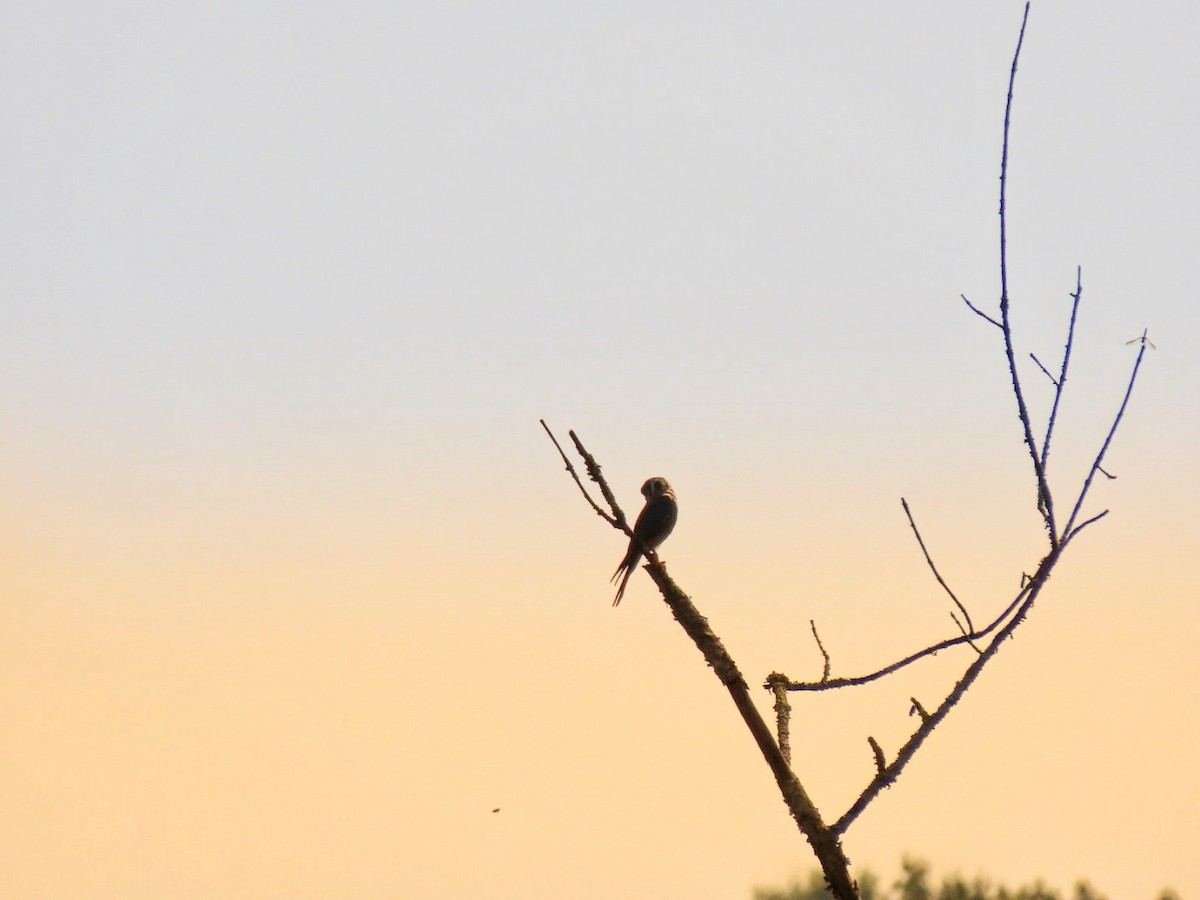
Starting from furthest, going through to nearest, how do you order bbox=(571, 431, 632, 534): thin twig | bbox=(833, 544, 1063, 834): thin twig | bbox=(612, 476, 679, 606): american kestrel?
→ bbox=(612, 476, 679, 606): american kestrel
bbox=(571, 431, 632, 534): thin twig
bbox=(833, 544, 1063, 834): thin twig

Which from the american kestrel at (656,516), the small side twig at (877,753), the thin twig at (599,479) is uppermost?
the american kestrel at (656,516)

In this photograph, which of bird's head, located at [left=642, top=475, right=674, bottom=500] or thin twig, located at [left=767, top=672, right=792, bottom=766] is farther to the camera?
bird's head, located at [left=642, top=475, right=674, bottom=500]

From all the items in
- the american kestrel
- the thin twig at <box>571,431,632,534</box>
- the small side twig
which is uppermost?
the american kestrel

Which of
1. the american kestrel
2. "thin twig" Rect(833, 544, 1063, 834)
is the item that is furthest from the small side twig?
the american kestrel

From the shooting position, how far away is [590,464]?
6168mm

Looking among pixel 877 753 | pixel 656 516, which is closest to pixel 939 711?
pixel 877 753

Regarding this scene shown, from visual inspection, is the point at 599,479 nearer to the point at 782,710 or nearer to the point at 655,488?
the point at 782,710

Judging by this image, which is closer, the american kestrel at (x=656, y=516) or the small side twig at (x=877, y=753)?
the small side twig at (x=877, y=753)

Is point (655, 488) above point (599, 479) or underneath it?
above

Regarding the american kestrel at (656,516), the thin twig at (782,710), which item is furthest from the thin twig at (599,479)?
the american kestrel at (656,516)

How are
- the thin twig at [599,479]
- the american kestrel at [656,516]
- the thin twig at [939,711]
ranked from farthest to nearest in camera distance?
the american kestrel at [656,516] → the thin twig at [599,479] → the thin twig at [939,711]

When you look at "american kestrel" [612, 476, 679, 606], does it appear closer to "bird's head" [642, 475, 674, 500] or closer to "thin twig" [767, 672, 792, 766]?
"bird's head" [642, 475, 674, 500]

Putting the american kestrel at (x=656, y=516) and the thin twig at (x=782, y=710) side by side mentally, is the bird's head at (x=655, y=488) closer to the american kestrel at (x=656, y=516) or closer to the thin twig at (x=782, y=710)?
the american kestrel at (x=656, y=516)

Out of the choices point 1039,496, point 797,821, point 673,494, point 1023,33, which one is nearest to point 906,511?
point 1039,496
